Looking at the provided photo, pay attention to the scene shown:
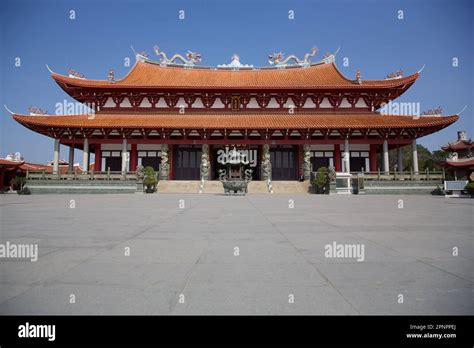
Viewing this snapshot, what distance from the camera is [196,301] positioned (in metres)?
1.91

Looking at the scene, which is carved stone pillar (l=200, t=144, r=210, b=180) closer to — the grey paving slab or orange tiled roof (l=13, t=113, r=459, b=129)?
orange tiled roof (l=13, t=113, r=459, b=129)

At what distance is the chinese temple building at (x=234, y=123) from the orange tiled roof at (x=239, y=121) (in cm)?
7

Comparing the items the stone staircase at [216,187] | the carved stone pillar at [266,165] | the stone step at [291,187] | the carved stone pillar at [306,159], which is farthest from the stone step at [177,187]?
the carved stone pillar at [306,159]

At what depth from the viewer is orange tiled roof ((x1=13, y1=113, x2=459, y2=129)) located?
21.5 metres

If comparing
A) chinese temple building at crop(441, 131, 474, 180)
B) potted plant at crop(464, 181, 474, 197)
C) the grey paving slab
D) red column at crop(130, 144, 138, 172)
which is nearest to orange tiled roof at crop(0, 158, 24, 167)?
red column at crop(130, 144, 138, 172)

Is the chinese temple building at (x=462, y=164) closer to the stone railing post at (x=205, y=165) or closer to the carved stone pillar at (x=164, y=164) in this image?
the stone railing post at (x=205, y=165)

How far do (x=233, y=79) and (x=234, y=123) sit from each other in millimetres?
7104

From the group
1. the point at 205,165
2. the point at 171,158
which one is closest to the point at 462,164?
the point at 205,165

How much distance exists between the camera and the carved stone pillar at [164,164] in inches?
902

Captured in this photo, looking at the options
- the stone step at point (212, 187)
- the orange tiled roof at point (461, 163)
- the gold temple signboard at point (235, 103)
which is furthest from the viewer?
the gold temple signboard at point (235, 103)

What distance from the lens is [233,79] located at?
27.7 meters
